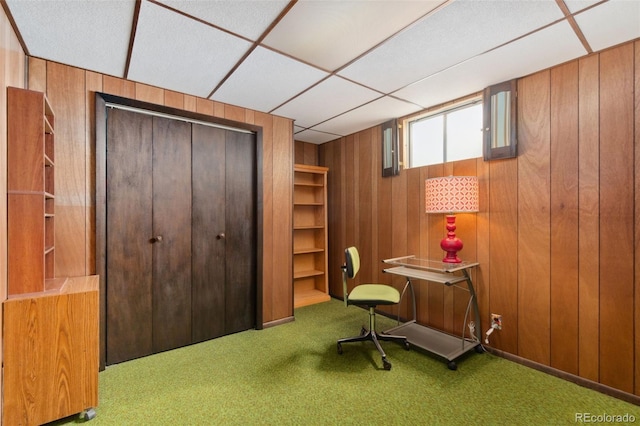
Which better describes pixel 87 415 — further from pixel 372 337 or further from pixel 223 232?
pixel 372 337

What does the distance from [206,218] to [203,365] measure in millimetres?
1337

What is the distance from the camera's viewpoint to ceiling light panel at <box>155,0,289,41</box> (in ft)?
5.18

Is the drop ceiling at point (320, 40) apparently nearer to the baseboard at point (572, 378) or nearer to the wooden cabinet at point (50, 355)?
the wooden cabinet at point (50, 355)

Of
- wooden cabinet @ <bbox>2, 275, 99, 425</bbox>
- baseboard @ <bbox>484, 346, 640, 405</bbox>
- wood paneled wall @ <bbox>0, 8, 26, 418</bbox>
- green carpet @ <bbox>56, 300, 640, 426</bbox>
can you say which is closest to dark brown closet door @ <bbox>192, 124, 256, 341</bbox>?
green carpet @ <bbox>56, 300, 640, 426</bbox>

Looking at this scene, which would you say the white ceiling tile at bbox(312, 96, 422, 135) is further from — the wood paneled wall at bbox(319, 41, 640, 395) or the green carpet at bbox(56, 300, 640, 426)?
the green carpet at bbox(56, 300, 640, 426)

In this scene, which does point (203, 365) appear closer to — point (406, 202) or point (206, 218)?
point (206, 218)

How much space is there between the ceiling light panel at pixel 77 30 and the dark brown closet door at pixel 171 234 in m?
0.67

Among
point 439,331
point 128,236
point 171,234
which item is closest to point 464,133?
point 439,331

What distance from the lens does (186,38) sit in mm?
1891

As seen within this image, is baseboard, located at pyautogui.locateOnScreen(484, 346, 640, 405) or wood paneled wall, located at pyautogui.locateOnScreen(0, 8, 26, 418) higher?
wood paneled wall, located at pyautogui.locateOnScreen(0, 8, 26, 418)

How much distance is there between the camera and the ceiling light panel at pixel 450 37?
1.62 m

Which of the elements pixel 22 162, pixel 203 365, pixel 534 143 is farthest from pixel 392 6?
pixel 203 365

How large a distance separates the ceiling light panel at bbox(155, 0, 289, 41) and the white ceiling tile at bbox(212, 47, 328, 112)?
26 centimetres

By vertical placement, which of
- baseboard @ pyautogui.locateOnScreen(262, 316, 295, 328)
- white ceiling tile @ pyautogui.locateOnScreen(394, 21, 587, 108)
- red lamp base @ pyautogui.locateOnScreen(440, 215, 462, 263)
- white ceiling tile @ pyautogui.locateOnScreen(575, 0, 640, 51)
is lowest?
baseboard @ pyautogui.locateOnScreen(262, 316, 295, 328)
